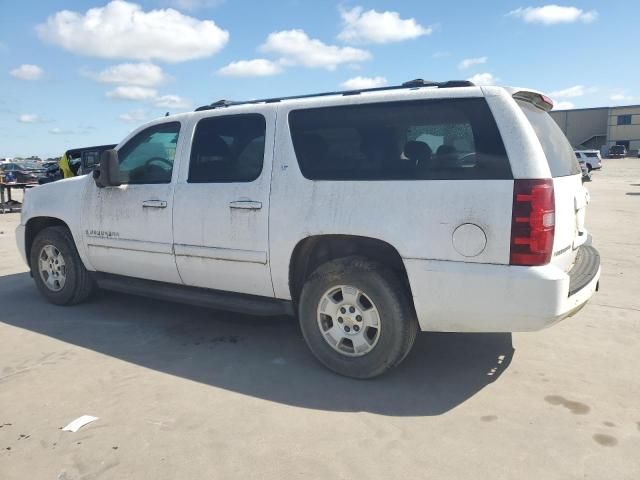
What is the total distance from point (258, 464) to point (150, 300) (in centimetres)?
350

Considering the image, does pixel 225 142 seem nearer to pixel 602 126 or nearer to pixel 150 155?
pixel 150 155

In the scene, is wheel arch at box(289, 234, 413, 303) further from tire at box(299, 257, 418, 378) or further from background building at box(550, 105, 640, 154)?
background building at box(550, 105, 640, 154)

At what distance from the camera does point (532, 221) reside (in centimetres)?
292

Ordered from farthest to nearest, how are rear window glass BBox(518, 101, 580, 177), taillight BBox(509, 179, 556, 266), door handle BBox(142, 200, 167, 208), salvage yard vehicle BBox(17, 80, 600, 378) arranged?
door handle BBox(142, 200, 167, 208)
rear window glass BBox(518, 101, 580, 177)
salvage yard vehicle BBox(17, 80, 600, 378)
taillight BBox(509, 179, 556, 266)

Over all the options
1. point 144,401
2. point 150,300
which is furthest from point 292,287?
point 150,300

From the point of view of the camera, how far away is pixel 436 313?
327cm

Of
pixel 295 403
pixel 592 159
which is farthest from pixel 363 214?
pixel 592 159

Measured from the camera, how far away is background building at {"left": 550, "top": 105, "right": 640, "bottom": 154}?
235 feet

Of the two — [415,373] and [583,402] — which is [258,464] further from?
[583,402]

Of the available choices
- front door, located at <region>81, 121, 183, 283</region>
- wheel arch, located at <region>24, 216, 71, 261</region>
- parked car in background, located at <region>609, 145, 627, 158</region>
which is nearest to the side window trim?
front door, located at <region>81, 121, 183, 283</region>

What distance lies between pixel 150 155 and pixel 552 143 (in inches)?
134

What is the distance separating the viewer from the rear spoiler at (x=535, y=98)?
3339 mm

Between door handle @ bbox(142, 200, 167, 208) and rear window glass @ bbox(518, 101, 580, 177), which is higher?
rear window glass @ bbox(518, 101, 580, 177)

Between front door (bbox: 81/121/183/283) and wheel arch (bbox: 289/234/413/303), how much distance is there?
120cm
